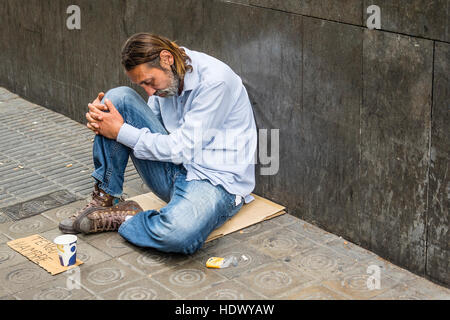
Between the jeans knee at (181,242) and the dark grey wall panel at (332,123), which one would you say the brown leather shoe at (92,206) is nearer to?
the jeans knee at (181,242)

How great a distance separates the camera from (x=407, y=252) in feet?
14.7

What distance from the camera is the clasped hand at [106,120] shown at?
474 cm

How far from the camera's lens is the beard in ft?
15.5

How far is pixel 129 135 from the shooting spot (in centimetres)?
474


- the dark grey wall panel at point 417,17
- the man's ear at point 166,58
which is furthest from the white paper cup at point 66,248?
the dark grey wall panel at point 417,17

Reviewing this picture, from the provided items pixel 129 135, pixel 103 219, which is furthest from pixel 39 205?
pixel 129 135

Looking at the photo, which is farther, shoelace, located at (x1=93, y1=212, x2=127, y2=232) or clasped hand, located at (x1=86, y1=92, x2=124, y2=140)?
shoelace, located at (x1=93, y1=212, x2=127, y2=232)

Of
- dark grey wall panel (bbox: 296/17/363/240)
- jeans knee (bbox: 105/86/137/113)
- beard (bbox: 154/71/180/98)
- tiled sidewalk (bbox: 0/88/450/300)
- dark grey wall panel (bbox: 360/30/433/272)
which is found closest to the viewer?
dark grey wall panel (bbox: 360/30/433/272)

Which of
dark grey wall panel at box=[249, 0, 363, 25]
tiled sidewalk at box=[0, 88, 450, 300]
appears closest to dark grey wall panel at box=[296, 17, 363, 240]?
dark grey wall panel at box=[249, 0, 363, 25]

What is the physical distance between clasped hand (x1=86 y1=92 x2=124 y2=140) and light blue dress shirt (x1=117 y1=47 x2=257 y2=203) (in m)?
0.05

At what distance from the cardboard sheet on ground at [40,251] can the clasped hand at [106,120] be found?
806 millimetres

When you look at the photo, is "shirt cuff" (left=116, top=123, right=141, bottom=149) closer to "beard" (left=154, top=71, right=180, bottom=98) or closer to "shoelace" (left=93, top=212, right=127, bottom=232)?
"beard" (left=154, top=71, right=180, bottom=98)
